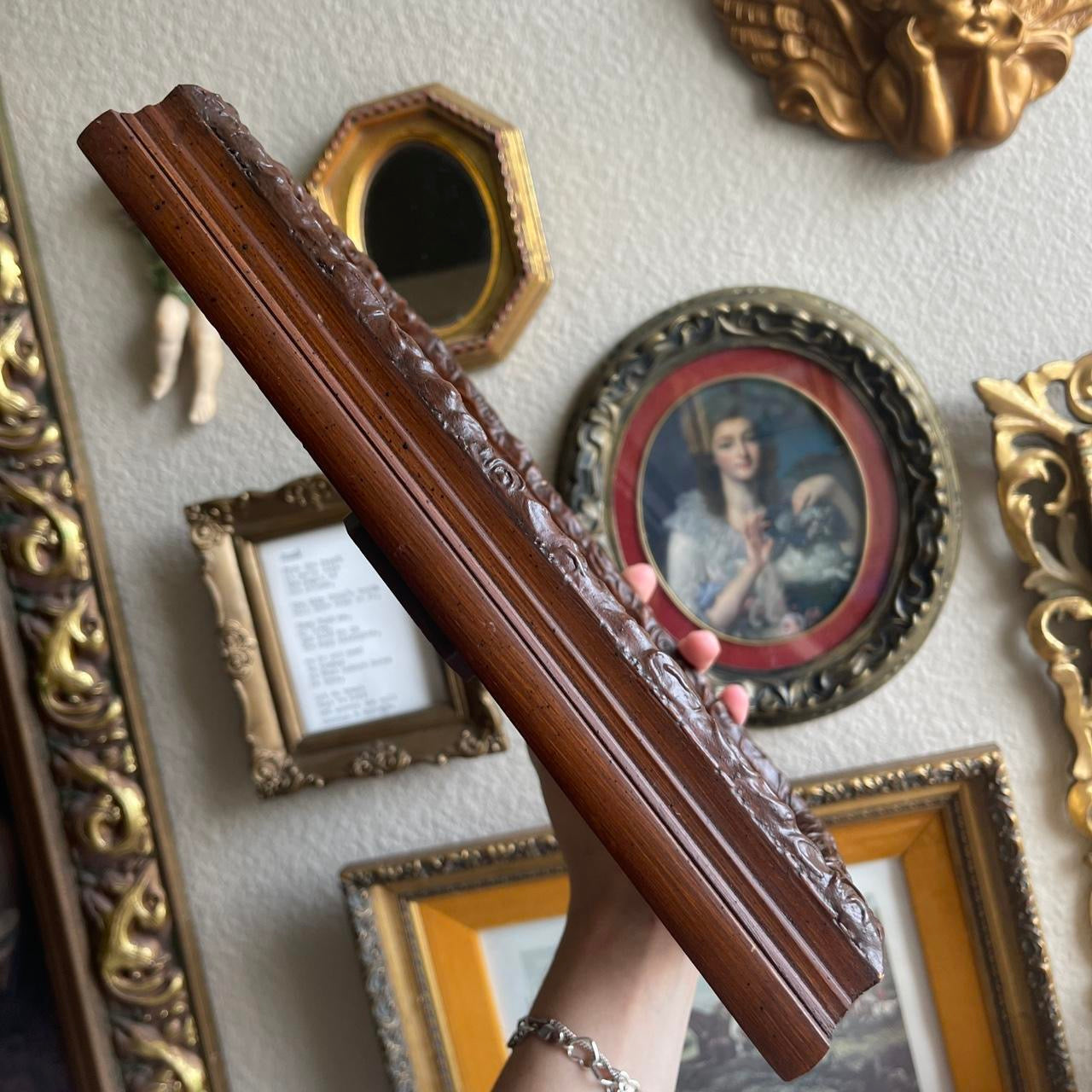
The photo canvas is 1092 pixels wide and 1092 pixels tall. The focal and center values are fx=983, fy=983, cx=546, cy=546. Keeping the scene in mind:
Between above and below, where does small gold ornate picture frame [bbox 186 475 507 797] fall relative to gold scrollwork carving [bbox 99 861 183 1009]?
above

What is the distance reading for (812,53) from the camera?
2.54 ft

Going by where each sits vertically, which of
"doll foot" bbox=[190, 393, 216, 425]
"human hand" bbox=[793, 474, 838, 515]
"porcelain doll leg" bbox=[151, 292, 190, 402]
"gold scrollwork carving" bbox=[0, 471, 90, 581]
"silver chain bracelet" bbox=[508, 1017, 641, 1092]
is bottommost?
"silver chain bracelet" bbox=[508, 1017, 641, 1092]

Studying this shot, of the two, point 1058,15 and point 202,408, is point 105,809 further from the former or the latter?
point 1058,15

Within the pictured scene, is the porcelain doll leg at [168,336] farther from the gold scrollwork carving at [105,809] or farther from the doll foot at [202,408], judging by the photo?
the gold scrollwork carving at [105,809]

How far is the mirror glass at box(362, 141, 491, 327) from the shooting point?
2.73 feet

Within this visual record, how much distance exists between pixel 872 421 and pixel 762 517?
4.7 inches

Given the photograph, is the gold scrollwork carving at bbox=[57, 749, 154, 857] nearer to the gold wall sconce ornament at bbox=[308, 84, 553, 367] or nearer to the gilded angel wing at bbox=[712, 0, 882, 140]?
the gold wall sconce ornament at bbox=[308, 84, 553, 367]

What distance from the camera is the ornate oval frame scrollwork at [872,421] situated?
794 mm

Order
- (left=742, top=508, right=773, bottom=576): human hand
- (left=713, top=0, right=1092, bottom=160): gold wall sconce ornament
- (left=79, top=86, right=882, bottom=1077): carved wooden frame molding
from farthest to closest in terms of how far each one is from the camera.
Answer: (left=742, top=508, right=773, bottom=576): human hand → (left=713, top=0, right=1092, bottom=160): gold wall sconce ornament → (left=79, top=86, right=882, bottom=1077): carved wooden frame molding

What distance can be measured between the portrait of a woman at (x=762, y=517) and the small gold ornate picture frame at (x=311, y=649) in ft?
0.76

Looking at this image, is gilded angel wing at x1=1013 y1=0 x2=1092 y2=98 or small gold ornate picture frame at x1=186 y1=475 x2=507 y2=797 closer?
gilded angel wing at x1=1013 y1=0 x2=1092 y2=98

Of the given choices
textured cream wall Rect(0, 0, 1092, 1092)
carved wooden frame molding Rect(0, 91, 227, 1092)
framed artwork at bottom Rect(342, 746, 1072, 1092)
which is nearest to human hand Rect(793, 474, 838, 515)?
textured cream wall Rect(0, 0, 1092, 1092)

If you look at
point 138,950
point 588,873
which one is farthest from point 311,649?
point 588,873

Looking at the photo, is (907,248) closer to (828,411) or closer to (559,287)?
(828,411)
